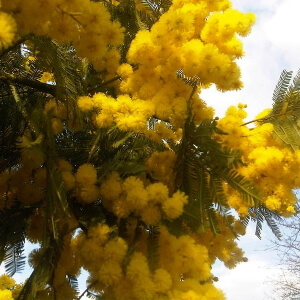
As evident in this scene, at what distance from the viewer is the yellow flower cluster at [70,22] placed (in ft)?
7.13

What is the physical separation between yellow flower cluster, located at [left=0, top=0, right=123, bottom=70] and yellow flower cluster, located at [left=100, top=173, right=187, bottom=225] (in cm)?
72

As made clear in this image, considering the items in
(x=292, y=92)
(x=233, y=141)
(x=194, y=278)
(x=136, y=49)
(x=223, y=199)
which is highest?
(x=292, y=92)

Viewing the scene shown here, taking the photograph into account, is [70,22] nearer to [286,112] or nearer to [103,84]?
[103,84]

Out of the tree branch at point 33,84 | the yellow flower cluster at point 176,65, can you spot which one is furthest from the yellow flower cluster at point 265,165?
the tree branch at point 33,84

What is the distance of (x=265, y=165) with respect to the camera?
2873 mm

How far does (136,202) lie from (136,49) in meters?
0.91

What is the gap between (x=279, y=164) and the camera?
292 cm

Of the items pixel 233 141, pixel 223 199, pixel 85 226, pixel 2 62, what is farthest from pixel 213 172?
pixel 2 62

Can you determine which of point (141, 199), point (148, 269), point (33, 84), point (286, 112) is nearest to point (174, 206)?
point (141, 199)

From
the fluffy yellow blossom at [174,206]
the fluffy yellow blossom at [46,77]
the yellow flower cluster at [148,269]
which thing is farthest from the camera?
the fluffy yellow blossom at [46,77]

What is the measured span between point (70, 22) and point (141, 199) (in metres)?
0.95

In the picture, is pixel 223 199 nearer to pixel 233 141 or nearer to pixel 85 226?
pixel 233 141

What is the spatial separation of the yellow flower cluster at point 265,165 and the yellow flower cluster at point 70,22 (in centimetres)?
85

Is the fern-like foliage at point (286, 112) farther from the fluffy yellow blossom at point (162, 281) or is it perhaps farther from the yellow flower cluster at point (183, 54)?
the fluffy yellow blossom at point (162, 281)
